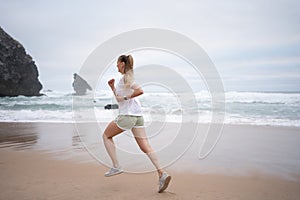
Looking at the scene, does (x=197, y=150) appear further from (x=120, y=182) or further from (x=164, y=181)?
(x=164, y=181)

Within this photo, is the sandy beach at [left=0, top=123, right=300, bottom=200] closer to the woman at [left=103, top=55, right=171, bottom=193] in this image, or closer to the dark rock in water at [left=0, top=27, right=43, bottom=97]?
the woman at [left=103, top=55, right=171, bottom=193]

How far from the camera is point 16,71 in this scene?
34.7 metres

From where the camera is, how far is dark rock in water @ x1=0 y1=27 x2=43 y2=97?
108ft

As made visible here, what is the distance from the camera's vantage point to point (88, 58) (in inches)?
172

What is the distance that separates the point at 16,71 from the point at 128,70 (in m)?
36.6

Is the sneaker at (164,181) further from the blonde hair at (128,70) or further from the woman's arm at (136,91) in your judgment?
the blonde hair at (128,70)

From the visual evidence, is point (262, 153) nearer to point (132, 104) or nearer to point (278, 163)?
point (278, 163)

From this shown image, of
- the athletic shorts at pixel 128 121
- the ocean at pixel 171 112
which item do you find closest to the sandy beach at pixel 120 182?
the athletic shorts at pixel 128 121

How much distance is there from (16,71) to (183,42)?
34.9 meters

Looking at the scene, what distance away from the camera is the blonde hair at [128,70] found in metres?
3.00

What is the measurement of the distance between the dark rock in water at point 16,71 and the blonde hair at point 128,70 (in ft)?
113

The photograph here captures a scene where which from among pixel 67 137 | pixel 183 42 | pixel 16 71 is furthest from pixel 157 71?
pixel 16 71

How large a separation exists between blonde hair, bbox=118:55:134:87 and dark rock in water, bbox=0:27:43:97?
3438 centimetres

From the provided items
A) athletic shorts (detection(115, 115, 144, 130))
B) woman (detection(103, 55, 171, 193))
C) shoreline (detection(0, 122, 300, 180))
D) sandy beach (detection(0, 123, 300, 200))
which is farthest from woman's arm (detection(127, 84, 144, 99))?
shoreline (detection(0, 122, 300, 180))
